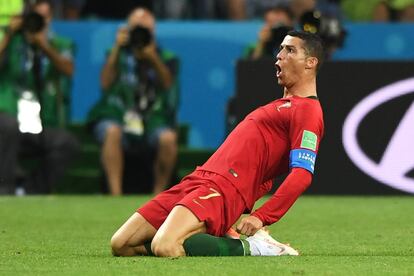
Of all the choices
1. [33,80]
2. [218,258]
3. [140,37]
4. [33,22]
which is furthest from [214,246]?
[33,80]

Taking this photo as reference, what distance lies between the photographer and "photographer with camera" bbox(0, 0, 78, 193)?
16359 millimetres

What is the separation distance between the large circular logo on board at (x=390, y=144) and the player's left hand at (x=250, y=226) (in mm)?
7467

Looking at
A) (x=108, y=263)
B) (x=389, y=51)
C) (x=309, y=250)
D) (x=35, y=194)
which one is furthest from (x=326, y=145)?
(x=108, y=263)

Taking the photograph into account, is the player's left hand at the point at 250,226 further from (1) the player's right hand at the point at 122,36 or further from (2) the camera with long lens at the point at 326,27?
(1) the player's right hand at the point at 122,36

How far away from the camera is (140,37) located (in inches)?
637

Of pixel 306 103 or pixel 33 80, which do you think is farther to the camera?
pixel 33 80

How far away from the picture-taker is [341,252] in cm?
949

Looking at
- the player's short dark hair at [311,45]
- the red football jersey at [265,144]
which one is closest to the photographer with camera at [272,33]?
the player's short dark hair at [311,45]

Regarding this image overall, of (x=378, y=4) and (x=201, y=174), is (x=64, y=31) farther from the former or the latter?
(x=201, y=174)

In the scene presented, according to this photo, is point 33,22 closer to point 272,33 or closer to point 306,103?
point 272,33

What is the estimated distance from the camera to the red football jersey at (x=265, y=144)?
8852 millimetres

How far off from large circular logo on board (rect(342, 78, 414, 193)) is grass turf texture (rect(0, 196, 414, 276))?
327mm

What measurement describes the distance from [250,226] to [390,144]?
7.66 meters

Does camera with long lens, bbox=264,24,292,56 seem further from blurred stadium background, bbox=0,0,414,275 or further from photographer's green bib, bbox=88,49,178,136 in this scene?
photographer's green bib, bbox=88,49,178,136
